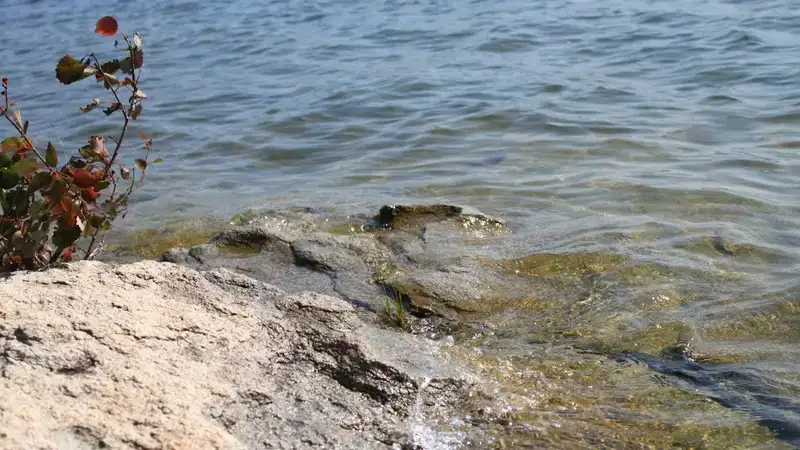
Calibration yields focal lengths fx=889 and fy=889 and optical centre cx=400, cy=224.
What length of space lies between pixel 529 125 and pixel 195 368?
17.2 ft

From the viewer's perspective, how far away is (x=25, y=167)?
313 centimetres

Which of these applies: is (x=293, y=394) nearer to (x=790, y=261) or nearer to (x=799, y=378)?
(x=799, y=378)

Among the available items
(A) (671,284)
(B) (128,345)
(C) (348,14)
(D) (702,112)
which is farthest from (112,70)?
(C) (348,14)

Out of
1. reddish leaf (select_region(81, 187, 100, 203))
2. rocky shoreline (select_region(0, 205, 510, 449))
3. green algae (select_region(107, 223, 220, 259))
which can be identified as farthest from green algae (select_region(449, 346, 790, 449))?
green algae (select_region(107, 223, 220, 259))

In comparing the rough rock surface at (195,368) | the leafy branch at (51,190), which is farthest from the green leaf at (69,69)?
the rough rock surface at (195,368)

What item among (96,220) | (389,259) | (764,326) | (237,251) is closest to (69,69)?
(96,220)

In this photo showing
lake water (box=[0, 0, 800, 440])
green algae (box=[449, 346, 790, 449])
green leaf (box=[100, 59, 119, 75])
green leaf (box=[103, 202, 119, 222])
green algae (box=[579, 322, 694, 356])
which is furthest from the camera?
lake water (box=[0, 0, 800, 440])

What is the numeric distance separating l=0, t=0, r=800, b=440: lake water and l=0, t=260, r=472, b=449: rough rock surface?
1.30 m

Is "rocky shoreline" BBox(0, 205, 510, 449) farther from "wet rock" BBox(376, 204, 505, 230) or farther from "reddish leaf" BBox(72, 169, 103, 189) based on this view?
"wet rock" BBox(376, 204, 505, 230)

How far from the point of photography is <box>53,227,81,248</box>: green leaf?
10.4 ft

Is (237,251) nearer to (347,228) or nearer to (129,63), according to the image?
(347,228)

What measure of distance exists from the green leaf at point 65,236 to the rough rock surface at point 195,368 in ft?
0.51

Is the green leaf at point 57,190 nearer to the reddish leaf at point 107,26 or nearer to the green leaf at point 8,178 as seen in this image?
the green leaf at point 8,178

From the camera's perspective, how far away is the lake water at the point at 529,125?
4.67m
